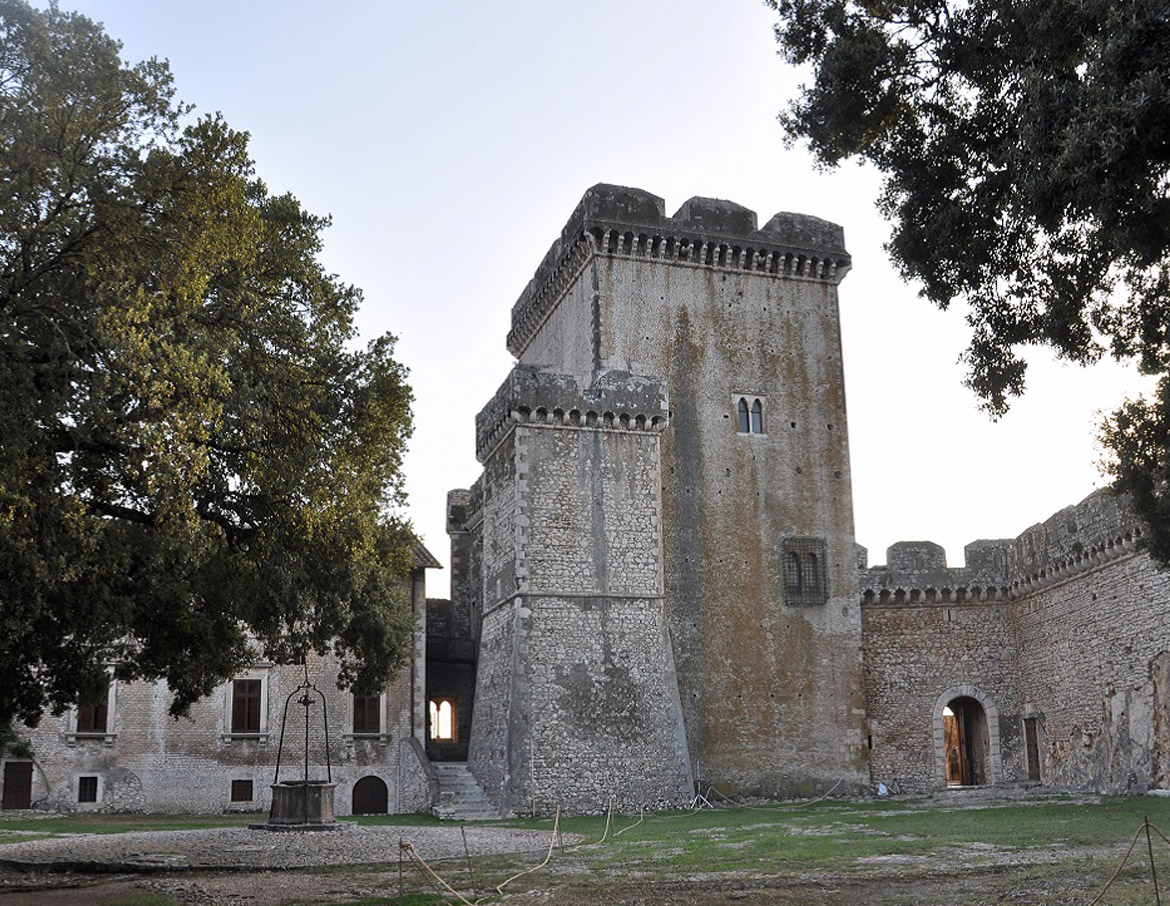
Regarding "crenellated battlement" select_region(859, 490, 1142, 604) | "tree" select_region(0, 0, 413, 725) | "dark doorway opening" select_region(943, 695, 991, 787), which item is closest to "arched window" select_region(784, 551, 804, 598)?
"crenellated battlement" select_region(859, 490, 1142, 604)

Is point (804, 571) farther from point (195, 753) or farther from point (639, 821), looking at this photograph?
point (195, 753)

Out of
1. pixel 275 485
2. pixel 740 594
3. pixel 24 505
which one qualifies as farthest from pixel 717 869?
pixel 740 594

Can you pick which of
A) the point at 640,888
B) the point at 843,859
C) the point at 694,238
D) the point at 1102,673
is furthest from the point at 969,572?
the point at 640,888

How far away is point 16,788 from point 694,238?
22.8m

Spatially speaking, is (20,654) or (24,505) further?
(20,654)

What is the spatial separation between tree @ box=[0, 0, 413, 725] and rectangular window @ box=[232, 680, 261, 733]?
14.9 metres

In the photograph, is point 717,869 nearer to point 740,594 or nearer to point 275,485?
point 275,485

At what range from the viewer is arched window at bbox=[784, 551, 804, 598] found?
99.1ft

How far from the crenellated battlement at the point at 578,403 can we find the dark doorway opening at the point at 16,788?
48.8ft

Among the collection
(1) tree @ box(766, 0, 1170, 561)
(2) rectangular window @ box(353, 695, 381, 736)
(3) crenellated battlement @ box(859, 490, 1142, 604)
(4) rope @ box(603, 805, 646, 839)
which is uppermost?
(1) tree @ box(766, 0, 1170, 561)

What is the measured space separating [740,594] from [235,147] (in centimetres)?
1985

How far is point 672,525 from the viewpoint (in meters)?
29.4

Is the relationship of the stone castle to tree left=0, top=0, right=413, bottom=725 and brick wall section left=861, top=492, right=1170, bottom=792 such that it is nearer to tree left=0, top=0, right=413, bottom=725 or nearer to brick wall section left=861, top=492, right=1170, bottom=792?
brick wall section left=861, top=492, right=1170, bottom=792

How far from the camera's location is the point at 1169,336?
1139 cm
